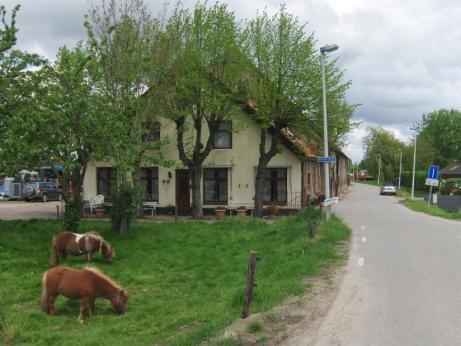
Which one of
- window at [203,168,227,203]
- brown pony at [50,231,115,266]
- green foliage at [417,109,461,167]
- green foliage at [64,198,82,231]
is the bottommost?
brown pony at [50,231,115,266]

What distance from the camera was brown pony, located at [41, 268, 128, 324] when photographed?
956cm

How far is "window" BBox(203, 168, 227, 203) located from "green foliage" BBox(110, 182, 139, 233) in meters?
9.68

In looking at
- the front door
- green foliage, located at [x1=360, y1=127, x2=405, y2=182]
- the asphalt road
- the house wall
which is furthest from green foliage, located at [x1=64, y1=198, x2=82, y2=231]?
green foliage, located at [x1=360, y1=127, x2=405, y2=182]

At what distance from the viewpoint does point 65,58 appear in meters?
18.9

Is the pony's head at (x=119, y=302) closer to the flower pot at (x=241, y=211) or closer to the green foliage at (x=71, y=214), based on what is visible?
the green foliage at (x=71, y=214)

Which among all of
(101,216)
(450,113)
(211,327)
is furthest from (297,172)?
(450,113)

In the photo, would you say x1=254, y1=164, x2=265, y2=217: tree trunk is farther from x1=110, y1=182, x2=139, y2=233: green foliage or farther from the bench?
x1=110, y1=182, x2=139, y2=233: green foliage

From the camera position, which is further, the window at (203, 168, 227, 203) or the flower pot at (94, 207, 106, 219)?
the window at (203, 168, 227, 203)

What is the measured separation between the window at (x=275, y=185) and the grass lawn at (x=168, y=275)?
6.83 m

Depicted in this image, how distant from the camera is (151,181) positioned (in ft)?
98.8

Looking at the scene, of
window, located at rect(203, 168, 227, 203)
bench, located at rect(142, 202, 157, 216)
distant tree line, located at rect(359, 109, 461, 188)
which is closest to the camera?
bench, located at rect(142, 202, 157, 216)

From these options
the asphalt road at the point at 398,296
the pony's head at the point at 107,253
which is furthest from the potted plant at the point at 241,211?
A: the pony's head at the point at 107,253

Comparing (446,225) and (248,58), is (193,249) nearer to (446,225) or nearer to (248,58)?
(248,58)

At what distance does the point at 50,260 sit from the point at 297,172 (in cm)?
1626
